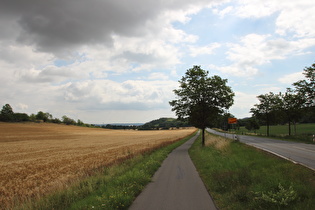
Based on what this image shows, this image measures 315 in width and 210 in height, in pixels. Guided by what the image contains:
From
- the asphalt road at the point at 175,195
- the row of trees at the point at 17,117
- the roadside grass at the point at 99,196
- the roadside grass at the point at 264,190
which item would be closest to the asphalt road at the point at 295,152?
the roadside grass at the point at 264,190

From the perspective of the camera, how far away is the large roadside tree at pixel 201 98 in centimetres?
2875

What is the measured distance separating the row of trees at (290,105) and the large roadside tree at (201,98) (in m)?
11.1

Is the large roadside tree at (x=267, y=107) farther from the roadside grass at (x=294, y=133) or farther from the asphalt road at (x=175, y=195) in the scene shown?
the asphalt road at (x=175, y=195)

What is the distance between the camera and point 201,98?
29.3 m

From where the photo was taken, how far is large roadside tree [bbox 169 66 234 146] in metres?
28.8

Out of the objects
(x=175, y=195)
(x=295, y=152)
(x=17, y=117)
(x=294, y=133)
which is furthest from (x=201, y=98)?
(x=17, y=117)

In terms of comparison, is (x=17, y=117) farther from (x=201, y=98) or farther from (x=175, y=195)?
(x=175, y=195)

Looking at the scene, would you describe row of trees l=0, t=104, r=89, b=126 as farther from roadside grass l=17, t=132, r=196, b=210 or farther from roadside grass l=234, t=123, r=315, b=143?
roadside grass l=17, t=132, r=196, b=210

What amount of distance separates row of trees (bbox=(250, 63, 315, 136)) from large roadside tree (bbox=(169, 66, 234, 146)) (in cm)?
1110

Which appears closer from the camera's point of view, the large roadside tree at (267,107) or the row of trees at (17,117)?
the large roadside tree at (267,107)

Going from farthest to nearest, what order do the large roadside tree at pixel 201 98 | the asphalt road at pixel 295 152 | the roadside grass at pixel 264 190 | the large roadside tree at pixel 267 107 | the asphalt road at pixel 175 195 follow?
the large roadside tree at pixel 267 107 → the large roadside tree at pixel 201 98 → the asphalt road at pixel 295 152 → the asphalt road at pixel 175 195 → the roadside grass at pixel 264 190

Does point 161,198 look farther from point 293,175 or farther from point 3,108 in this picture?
point 3,108

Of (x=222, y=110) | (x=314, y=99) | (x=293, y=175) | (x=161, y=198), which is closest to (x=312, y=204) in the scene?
(x=293, y=175)

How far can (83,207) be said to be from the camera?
6.36 meters
